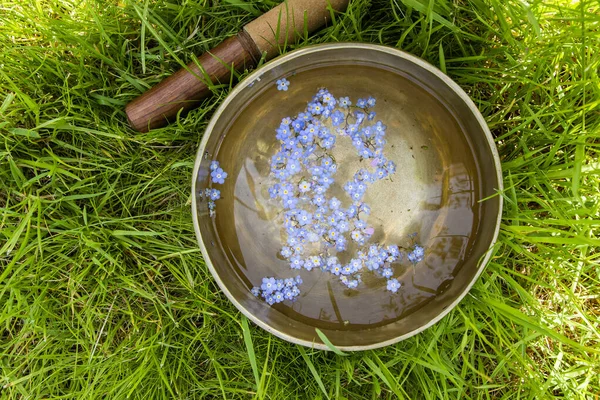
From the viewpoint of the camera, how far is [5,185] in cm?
142

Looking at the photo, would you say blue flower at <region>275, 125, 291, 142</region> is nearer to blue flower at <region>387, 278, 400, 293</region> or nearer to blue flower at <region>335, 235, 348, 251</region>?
blue flower at <region>335, 235, 348, 251</region>

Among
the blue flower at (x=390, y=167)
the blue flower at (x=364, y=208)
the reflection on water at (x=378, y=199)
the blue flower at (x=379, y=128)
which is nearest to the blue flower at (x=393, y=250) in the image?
the reflection on water at (x=378, y=199)

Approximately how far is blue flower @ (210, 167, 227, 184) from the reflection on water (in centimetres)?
2

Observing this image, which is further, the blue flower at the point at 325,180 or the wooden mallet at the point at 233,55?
the blue flower at the point at 325,180

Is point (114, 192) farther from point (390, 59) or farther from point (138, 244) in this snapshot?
point (390, 59)

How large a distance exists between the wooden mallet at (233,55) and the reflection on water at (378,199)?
13 cm

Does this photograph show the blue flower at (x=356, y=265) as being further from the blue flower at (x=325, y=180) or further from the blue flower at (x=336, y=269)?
the blue flower at (x=325, y=180)

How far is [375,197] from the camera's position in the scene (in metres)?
1.42

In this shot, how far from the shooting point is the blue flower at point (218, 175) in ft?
4.51

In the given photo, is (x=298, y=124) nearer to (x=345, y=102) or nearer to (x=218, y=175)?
(x=345, y=102)

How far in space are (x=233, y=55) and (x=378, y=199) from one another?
624 millimetres

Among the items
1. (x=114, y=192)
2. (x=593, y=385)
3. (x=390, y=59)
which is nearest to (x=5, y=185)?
(x=114, y=192)

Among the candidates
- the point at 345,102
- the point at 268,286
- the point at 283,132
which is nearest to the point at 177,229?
the point at 268,286

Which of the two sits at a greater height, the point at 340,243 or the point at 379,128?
the point at 379,128
